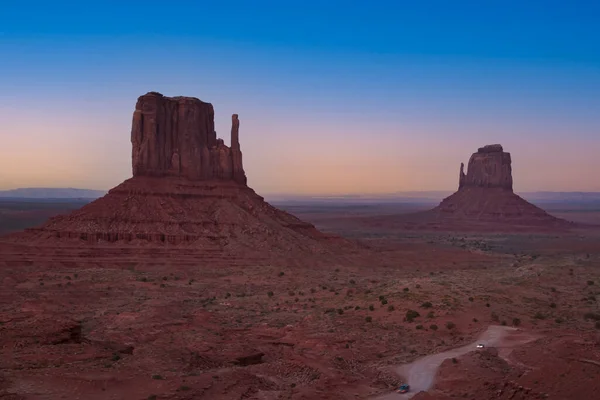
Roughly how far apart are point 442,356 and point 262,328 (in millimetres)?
9995

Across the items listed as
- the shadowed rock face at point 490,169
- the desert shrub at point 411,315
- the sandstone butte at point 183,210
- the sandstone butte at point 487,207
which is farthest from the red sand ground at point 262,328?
the shadowed rock face at point 490,169

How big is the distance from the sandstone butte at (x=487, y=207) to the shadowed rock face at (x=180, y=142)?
69.6 metres

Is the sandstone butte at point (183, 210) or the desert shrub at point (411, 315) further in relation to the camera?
the sandstone butte at point (183, 210)

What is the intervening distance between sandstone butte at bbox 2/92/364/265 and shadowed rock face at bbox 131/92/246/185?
12cm

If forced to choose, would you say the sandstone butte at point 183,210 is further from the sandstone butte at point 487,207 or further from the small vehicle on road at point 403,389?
the sandstone butte at point 487,207

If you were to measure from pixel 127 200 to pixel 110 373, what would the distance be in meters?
49.6

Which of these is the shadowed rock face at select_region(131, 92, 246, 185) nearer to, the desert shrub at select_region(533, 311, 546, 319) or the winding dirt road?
the desert shrub at select_region(533, 311, 546, 319)

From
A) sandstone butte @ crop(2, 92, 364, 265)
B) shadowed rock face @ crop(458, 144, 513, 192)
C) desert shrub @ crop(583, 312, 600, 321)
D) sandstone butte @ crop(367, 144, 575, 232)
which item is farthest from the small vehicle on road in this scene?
shadowed rock face @ crop(458, 144, 513, 192)

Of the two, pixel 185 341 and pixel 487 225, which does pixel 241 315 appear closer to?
pixel 185 341

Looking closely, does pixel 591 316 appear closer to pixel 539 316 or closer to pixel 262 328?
pixel 539 316

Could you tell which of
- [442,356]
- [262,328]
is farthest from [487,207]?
[442,356]

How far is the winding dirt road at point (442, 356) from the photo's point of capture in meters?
19.9

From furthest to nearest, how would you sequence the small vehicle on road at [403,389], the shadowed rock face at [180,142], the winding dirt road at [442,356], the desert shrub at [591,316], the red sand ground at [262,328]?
the shadowed rock face at [180,142] → the desert shrub at [591,316] → the winding dirt road at [442,356] → the small vehicle on road at [403,389] → the red sand ground at [262,328]

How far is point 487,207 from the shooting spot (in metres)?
138
